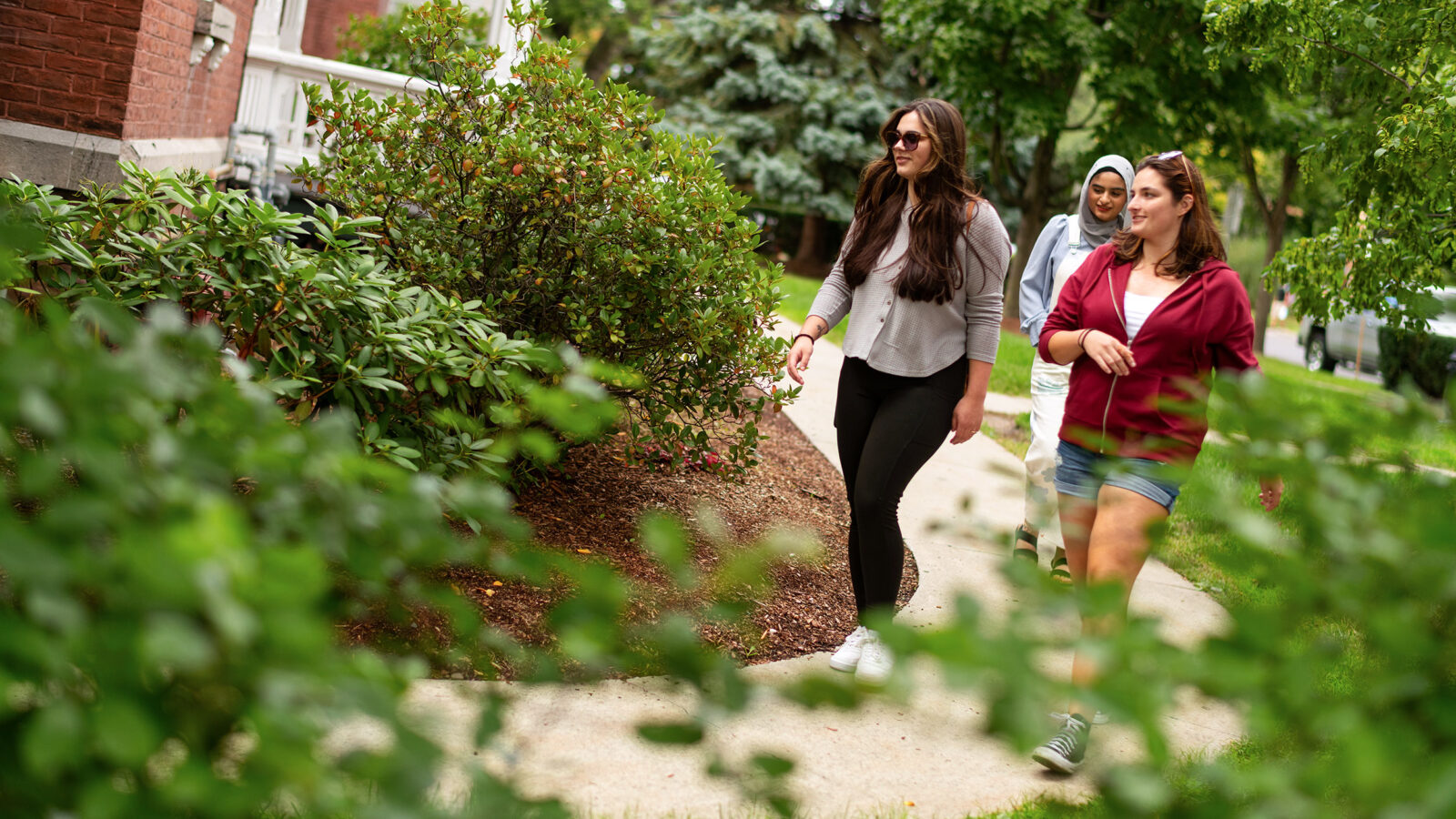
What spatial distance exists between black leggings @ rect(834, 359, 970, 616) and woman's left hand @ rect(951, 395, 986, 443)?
0.10 ft

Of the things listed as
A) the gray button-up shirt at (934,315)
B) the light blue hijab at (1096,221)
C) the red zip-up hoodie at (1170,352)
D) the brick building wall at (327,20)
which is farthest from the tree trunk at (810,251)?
the red zip-up hoodie at (1170,352)

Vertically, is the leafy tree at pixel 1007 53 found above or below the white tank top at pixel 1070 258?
above

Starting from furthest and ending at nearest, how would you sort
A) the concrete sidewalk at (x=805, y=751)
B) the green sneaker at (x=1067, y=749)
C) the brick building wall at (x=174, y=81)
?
the brick building wall at (x=174, y=81), the green sneaker at (x=1067, y=749), the concrete sidewalk at (x=805, y=751)

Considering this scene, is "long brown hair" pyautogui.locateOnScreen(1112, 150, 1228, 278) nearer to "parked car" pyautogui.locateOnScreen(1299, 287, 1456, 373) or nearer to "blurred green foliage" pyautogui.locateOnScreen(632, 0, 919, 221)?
"blurred green foliage" pyautogui.locateOnScreen(632, 0, 919, 221)

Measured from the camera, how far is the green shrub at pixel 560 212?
4.63 m

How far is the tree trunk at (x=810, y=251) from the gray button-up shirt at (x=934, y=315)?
75.4 ft

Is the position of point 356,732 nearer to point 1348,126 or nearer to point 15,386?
point 15,386

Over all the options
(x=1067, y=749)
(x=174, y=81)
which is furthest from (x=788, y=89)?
(x=1067, y=749)

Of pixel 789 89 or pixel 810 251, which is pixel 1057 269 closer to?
pixel 789 89

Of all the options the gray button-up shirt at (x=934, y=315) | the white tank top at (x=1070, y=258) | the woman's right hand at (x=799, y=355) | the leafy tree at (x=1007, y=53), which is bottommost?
the woman's right hand at (x=799, y=355)

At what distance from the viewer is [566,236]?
186 inches

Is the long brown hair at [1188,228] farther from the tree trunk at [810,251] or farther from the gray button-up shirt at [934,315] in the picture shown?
the tree trunk at [810,251]

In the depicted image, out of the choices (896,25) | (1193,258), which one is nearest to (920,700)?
(1193,258)

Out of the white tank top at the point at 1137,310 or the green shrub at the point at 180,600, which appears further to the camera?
the white tank top at the point at 1137,310
